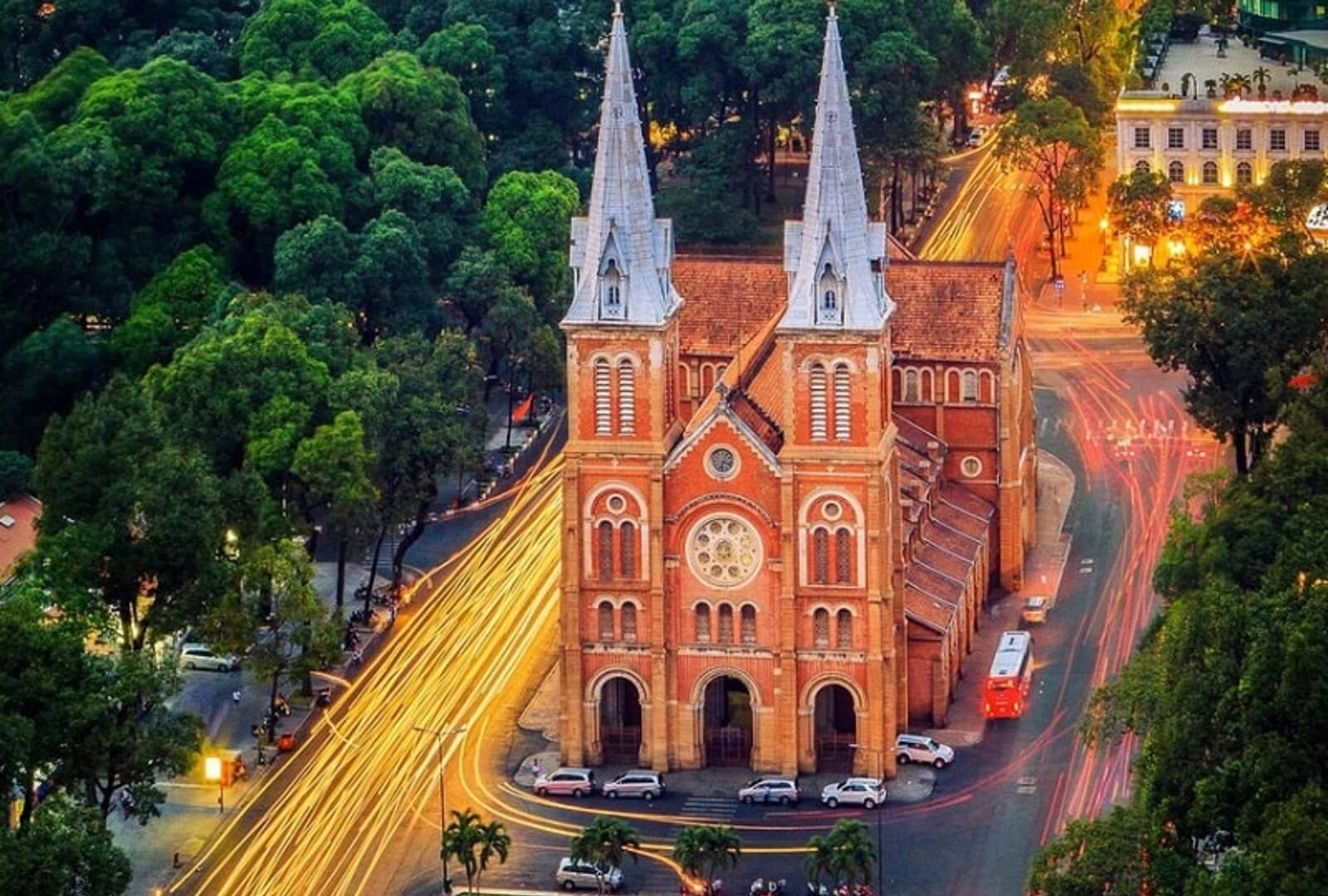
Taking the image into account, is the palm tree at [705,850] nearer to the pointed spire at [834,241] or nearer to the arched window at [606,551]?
the arched window at [606,551]

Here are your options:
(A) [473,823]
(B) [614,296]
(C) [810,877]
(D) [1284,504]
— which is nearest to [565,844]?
(A) [473,823]

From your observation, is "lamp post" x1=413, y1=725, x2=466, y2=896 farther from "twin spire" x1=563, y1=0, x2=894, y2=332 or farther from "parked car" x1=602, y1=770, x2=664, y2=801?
"twin spire" x1=563, y1=0, x2=894, y2=332

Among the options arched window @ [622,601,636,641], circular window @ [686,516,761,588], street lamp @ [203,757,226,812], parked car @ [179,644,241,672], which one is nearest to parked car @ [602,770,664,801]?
arched window @ [622,601,636,641]

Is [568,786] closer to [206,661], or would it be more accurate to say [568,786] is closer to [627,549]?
[627,549]

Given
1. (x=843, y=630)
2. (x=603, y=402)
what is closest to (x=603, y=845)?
(x=843, y=630)

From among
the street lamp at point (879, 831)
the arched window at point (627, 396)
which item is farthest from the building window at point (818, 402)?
the street lamp at point (879, 831)

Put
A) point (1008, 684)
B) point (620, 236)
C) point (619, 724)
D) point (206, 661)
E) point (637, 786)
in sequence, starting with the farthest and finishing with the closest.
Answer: point (206, 661) < point (1008, 684) < point (619, 724) < point (637, 786) < point (620, 236)
